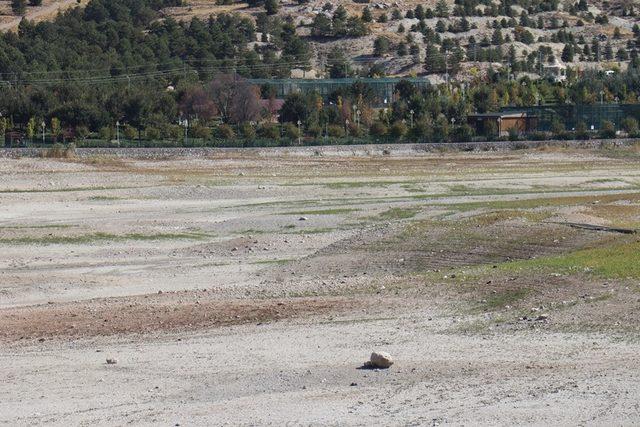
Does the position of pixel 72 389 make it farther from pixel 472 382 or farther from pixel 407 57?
pixel 407 57

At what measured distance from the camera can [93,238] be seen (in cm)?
4091

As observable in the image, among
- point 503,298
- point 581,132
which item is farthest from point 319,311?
point 581,132

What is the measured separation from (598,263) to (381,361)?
10.5m

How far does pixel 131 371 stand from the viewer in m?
21.4

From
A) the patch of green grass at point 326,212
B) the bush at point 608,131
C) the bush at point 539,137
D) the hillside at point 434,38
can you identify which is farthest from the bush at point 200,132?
the patch of green grass at point 326,212

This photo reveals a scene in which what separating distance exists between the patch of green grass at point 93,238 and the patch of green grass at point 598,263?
44.4 ft

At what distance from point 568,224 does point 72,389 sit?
80.1ft

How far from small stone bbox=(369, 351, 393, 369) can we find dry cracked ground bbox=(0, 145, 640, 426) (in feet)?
0.99

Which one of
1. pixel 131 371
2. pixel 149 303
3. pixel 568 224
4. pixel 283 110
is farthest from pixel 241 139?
pixel 131 371

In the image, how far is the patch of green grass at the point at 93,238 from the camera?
40.0 m

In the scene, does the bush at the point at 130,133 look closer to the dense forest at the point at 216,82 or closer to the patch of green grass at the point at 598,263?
the dense forest at the point at 216,82

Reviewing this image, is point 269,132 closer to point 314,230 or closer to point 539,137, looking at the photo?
point 539,137

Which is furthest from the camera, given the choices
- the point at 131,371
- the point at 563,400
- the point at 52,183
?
the point at 52,183

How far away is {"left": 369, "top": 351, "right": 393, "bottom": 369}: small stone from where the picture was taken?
21.0 meters
